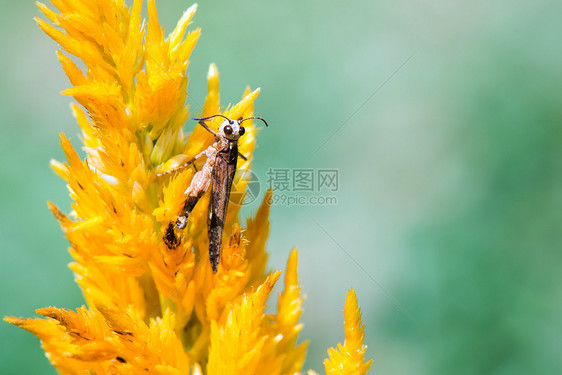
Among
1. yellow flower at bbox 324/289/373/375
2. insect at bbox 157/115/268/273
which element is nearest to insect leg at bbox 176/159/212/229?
insect at bbox 157/115/268/273

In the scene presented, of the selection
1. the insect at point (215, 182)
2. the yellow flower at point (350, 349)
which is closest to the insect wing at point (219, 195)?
the insect at point (215, 182)

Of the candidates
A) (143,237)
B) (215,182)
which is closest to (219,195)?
(215,182)

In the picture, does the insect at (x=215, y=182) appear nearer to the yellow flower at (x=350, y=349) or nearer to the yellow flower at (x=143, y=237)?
the yellow flower at (x=143, y=237)

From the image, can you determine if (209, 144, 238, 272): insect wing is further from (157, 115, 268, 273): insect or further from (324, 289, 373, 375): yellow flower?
(324, 289, 373, 375): yellow flower

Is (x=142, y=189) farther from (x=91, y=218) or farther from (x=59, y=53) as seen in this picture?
(x=59, y=53)

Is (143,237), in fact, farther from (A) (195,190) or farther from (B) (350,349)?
(B) (350,349)

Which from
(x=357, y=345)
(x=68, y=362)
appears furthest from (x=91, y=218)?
(x=357, y=345)
